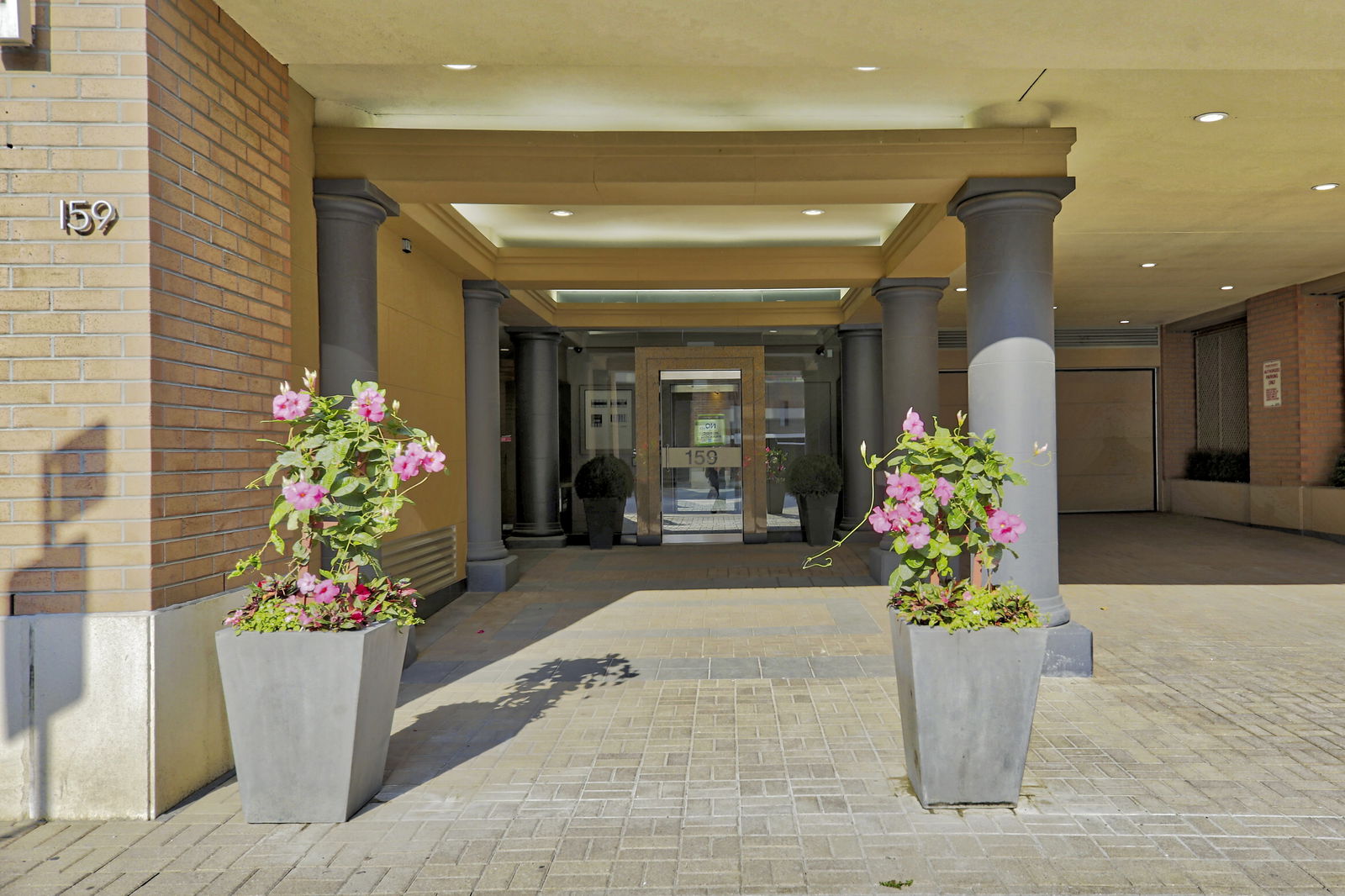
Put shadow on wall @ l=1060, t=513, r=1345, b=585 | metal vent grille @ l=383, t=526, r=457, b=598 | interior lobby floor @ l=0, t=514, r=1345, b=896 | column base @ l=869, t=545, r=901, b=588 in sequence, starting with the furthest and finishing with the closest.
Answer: shadow on wall @ l=1060, t=513, r=1345, b=585 < column base @ l=869, t=545, r=901, b=588 < metal vent grille @ l=383, t=526, r=457, b=598 < interior lobby floor @ l=0, t=514, r=1345, b=896

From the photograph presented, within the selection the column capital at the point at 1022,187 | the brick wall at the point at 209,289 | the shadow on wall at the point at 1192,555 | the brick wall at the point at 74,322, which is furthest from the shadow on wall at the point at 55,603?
the shadow on wall at the point at 1192,555

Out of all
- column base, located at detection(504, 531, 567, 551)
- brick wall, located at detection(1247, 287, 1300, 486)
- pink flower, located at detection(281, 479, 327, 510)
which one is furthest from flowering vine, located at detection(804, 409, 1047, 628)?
brick wall, located at detection(1247, 287, 1300, 486)

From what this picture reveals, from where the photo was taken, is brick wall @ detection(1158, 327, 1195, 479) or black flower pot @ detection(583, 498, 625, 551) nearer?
black flower pot @ detection(583, 498, 625, 551)

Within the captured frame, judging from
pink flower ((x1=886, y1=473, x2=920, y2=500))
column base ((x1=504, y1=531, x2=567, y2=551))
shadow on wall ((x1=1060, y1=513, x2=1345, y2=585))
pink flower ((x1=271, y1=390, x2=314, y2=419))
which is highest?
pink flower ((x1=271, y1=390, x2=314, y2=419))

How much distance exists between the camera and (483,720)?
14.4 feet

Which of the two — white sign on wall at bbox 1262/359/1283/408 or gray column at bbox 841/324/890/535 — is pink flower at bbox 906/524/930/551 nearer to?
gray column at bbox 841/324/890/535

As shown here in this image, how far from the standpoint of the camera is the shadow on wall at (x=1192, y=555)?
856 centimetres

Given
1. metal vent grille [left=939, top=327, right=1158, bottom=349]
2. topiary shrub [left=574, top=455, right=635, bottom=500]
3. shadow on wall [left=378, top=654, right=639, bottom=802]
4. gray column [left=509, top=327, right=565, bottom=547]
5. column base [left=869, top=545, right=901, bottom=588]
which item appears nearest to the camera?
shadow on wall [left=378, top=654, right=639, bottom=802]

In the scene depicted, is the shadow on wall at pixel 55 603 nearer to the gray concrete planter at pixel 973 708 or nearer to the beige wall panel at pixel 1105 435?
the gray concrete planter at pixel 973 708

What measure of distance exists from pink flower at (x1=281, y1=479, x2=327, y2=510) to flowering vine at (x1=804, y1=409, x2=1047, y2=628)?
2.10m

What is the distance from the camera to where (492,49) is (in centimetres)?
389

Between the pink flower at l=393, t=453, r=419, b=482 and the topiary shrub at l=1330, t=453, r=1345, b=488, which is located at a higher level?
the pink flower at l=393, t=453, r=419, b=482

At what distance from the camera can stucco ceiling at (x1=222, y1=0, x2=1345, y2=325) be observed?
355 centimetres

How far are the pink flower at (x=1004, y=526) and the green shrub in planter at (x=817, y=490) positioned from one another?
856 centimetres
